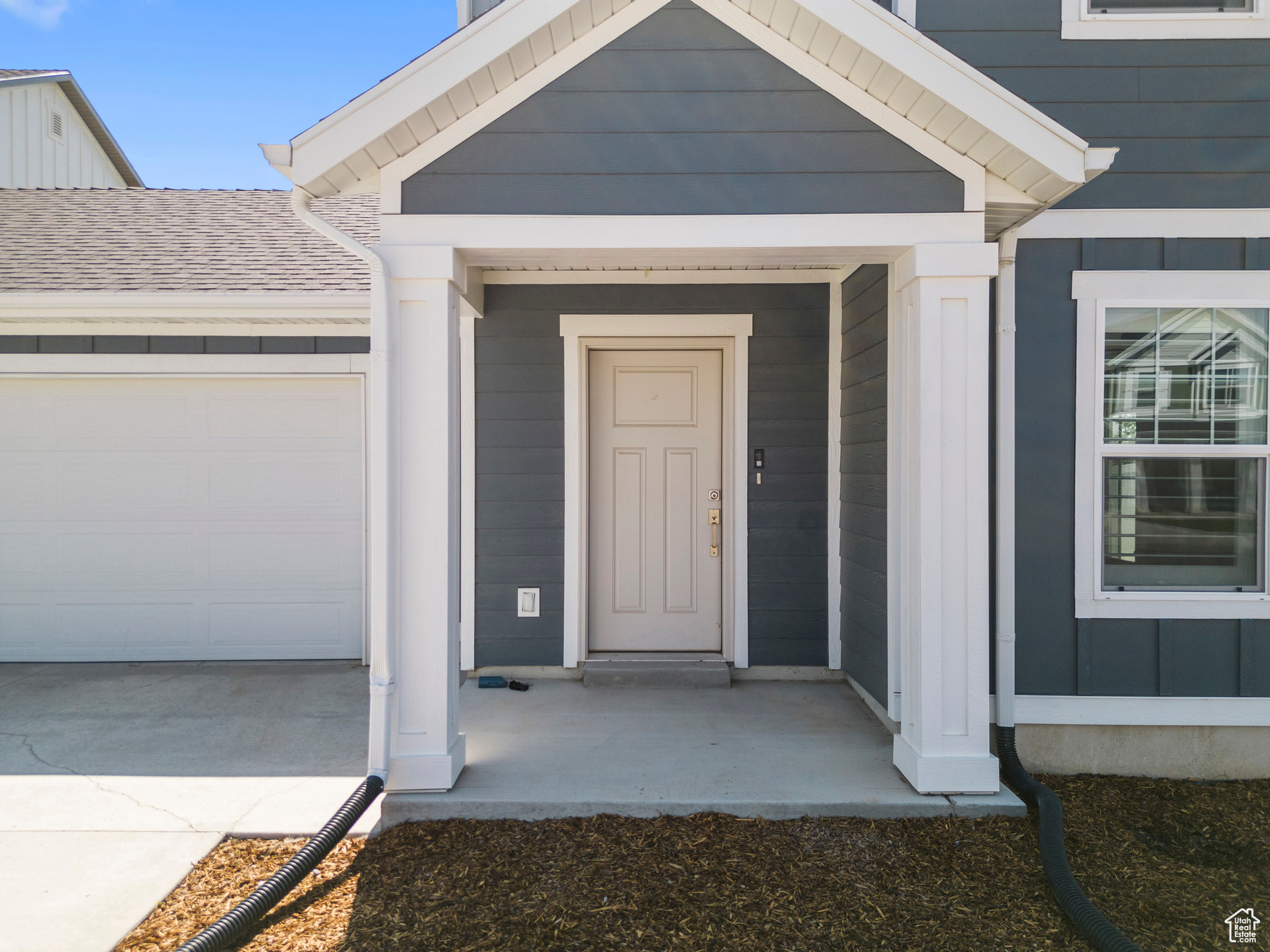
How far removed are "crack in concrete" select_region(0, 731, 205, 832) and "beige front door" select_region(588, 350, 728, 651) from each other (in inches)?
96.9

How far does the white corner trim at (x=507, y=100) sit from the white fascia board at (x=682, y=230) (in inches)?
6.4

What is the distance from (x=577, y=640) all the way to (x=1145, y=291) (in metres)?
3.55

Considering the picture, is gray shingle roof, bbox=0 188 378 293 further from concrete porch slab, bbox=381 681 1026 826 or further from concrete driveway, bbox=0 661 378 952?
concrete porch slab, bbox=381 681 1026 826

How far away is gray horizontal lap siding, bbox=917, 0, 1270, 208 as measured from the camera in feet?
12.2

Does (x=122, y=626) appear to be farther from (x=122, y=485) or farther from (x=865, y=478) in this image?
(x=865, y=478)

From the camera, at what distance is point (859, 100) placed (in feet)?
10.3

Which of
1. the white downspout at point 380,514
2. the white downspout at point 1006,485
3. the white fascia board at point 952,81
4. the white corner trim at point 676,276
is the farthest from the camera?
the white corner trim at point 676,276

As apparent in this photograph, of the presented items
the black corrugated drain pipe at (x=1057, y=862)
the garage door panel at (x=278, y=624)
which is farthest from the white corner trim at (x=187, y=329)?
the black corrugated drain pipe at (x=1057, y=862)

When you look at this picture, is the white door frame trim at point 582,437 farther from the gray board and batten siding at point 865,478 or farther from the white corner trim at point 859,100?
the white corner trim at point 859,100

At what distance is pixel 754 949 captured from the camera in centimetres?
241

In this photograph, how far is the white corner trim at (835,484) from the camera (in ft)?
15.4

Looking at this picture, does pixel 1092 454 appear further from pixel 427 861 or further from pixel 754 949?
pixel 427 861

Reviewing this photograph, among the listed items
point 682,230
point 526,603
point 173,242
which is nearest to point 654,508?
point 526,603

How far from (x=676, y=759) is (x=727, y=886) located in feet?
2.94
